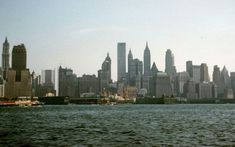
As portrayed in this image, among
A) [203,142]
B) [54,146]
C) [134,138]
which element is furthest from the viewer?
[134,138]

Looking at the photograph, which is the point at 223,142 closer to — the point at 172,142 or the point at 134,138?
the point at 172,142

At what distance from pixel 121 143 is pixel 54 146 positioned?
8875mm

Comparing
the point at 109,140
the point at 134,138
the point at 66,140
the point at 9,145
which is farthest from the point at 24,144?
the point at 134,138

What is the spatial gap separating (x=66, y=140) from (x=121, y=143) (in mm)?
8166

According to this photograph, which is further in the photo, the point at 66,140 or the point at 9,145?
the point at 66,140

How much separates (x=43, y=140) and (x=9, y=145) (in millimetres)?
6712

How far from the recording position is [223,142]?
5556 cm

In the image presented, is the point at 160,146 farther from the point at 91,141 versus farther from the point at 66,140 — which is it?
the point at 66,140

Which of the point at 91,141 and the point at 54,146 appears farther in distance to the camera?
the point at 91,141

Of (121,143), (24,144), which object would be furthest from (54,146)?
(121,143)

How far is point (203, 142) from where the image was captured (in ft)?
182

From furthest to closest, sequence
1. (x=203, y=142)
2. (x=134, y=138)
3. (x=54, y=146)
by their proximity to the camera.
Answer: (x=134, y=138) < (x=203, y=142) < (x=54, y=146)

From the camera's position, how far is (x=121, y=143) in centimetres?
5466

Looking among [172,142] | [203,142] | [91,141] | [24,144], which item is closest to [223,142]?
[203,142]
